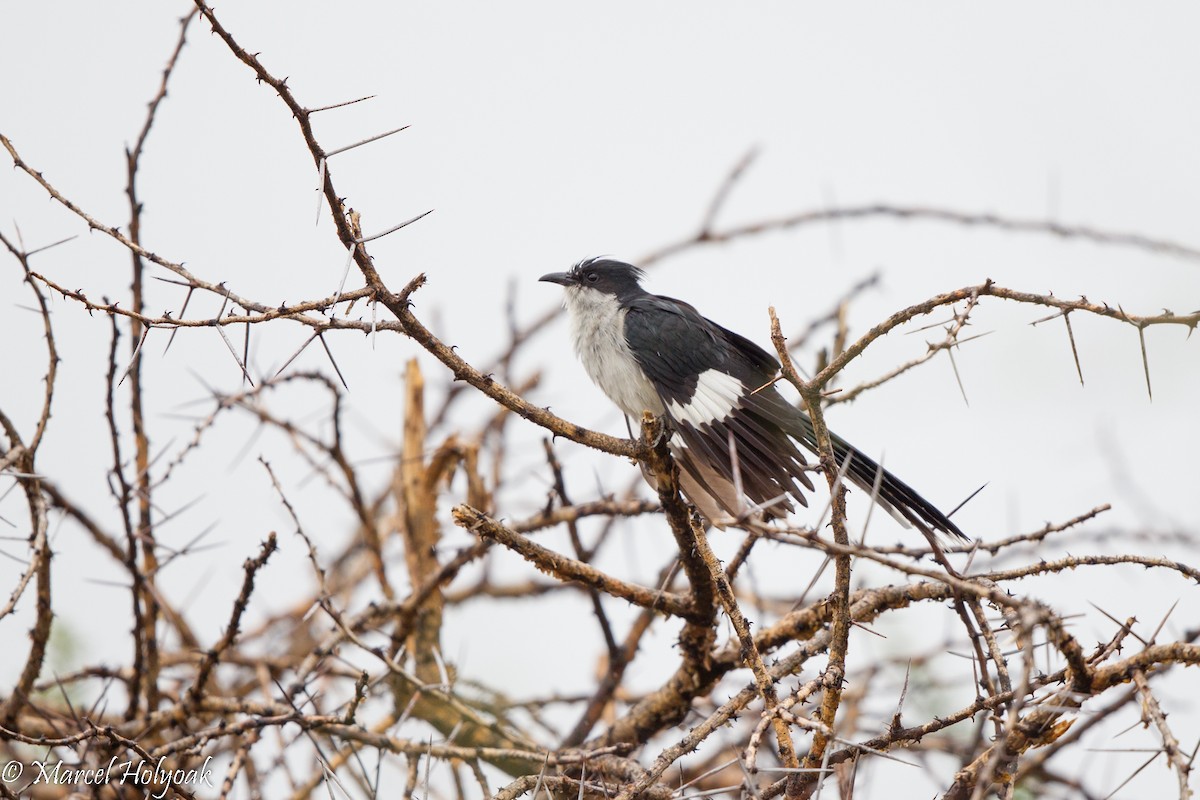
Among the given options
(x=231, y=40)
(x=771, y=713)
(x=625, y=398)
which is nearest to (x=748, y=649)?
(x=771, y=713)

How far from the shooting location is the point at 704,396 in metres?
3.35

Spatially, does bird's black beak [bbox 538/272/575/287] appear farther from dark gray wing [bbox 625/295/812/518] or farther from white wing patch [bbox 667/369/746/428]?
white wing patch [bbox 667/369/746/428]

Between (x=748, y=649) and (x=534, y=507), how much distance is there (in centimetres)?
219

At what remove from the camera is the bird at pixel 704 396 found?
9.74ft

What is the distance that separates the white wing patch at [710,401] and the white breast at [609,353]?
0.76 ft

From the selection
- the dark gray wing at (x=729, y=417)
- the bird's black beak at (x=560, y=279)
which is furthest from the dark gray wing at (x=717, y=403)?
the bird's black beak at (x=560, y=279)

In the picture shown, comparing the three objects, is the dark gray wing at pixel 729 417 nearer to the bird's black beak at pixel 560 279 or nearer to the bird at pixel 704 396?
the bird at pixel 704 396

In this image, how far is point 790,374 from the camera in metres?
1.79

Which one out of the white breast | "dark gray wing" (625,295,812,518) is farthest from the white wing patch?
the white breast

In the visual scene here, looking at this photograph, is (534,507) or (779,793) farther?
(534,507)

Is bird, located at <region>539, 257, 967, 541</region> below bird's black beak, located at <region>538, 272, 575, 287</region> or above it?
below

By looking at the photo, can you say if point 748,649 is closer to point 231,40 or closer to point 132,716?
point 231,40

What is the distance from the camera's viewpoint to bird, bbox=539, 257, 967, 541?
2.97m

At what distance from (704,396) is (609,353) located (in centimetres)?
64
